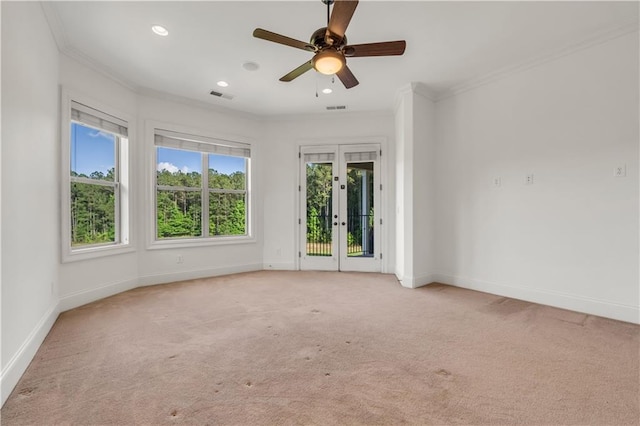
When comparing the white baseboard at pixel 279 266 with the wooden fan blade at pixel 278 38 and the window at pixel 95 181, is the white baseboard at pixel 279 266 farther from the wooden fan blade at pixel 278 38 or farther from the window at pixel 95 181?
the wooden fan blade at pixel 278 38

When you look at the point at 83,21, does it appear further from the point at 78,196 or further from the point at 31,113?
the point at 78,196

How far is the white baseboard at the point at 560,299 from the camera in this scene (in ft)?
9.39

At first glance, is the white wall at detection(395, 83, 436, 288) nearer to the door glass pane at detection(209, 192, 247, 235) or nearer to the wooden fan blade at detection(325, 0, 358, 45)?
the wooden fan blade at detection(325, 0, 358, 45)

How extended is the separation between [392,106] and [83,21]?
401cm

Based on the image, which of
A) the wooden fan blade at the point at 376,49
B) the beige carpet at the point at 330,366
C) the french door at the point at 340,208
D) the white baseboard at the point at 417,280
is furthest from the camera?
the french door at the point at 340,208

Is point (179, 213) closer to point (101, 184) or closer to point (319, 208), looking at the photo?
point (101, 184)

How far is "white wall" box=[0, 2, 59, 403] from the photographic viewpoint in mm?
1860

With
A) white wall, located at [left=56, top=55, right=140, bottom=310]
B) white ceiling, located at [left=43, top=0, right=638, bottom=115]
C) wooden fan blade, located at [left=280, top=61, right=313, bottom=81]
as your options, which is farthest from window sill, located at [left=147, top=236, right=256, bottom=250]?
wooden fan blade, located at [left=280, top=61, right=313, bottom=81]

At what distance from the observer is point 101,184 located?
3742 mm

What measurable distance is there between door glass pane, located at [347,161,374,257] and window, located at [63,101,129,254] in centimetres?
340

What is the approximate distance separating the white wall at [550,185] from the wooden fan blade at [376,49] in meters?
2.16

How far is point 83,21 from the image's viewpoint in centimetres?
274

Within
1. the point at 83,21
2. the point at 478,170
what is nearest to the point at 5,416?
the point at 83,21

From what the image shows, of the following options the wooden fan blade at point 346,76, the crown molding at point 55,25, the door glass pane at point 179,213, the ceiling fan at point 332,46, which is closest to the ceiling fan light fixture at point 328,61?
the ceiling fan at point 332,46
